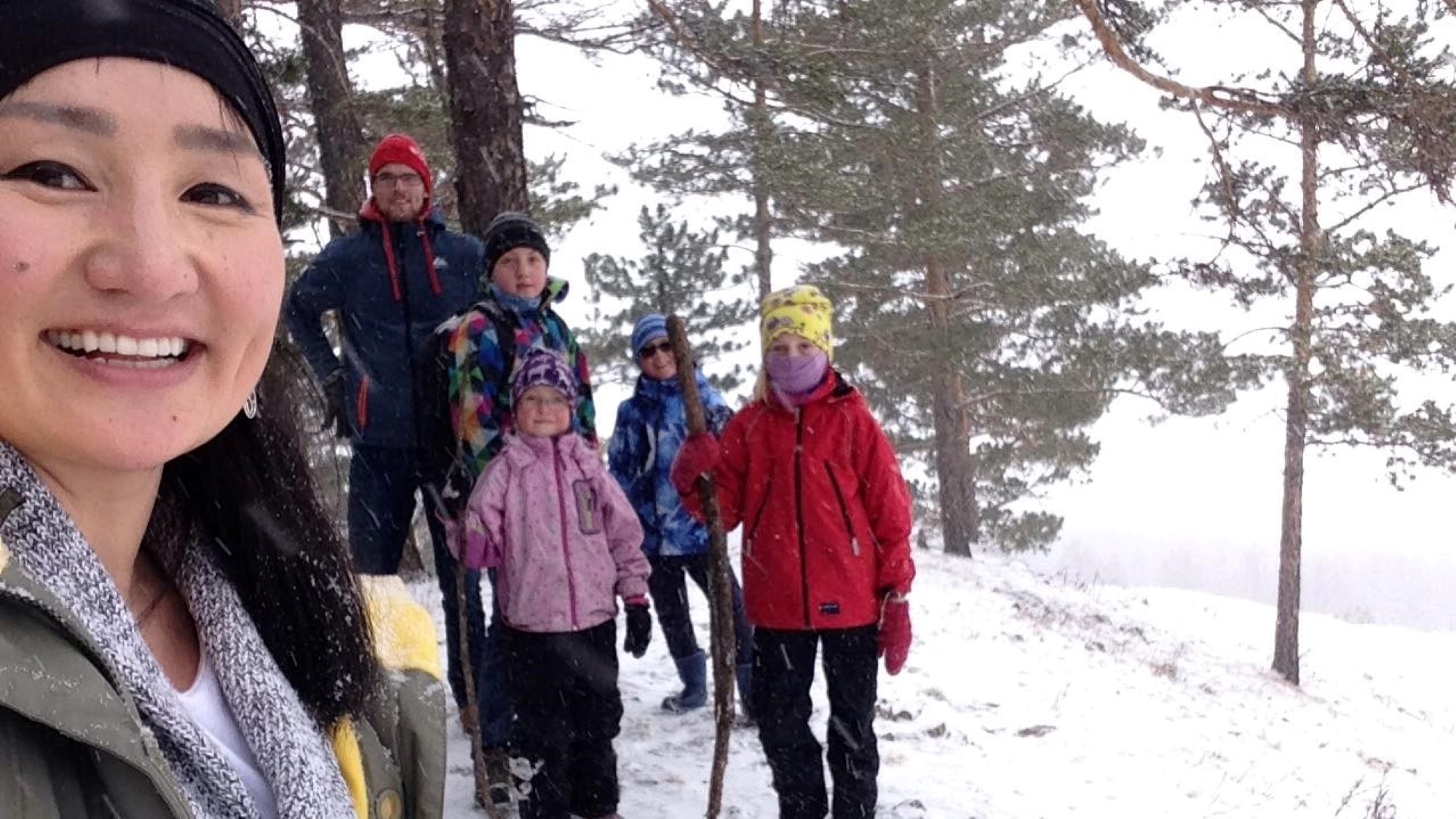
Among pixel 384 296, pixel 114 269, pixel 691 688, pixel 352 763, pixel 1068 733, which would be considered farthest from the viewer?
pixel 1068 733

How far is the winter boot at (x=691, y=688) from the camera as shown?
5.71m

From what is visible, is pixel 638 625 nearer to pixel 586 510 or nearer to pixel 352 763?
pixel 586 510

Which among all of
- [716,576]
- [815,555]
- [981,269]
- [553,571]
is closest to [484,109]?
[553,571]

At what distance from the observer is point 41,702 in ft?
2.45

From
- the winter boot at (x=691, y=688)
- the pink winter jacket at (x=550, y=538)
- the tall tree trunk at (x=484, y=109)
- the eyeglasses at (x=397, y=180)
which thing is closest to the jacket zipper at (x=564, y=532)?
the pink winter jacket at (x=550, y=538)

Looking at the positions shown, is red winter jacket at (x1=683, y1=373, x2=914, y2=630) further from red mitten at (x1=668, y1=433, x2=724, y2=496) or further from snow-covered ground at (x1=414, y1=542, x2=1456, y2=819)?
snow-covered ground at (x1=414, y1=542, x2=1456, y2=819)

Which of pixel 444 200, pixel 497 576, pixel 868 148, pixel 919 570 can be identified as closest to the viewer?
pixel 497 576

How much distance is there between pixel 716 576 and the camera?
3.93 metres

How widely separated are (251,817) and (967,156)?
13.4 metres

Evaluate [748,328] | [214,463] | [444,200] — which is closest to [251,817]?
[214,463]

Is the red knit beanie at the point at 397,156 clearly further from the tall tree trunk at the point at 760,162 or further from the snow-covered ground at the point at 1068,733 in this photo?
the snow-covered ground at the point at 1068,733

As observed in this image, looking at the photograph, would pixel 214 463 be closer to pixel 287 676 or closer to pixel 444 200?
pixel 287 676

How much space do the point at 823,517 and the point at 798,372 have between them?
1.87ft

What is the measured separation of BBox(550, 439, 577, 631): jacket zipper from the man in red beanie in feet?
2.24
